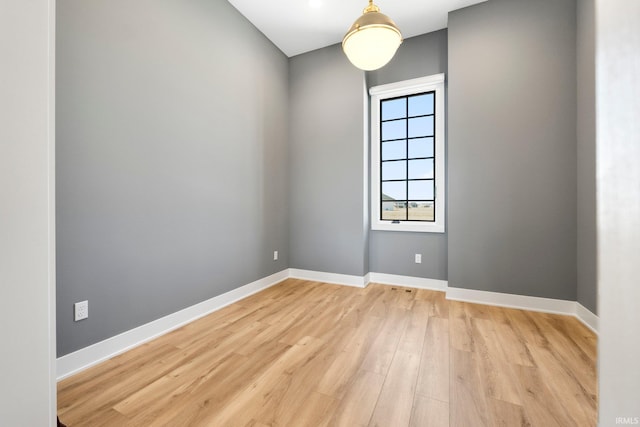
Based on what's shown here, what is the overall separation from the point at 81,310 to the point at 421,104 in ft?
12.5

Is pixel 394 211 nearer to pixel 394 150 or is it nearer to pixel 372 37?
pixel 394 150

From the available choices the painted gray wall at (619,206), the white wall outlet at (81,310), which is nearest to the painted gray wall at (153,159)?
the white wall outlet at (81,310)

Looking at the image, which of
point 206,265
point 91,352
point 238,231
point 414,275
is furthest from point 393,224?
point 91,352

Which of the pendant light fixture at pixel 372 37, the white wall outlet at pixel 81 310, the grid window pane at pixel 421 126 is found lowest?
the white wall outlet at pixel 81 310

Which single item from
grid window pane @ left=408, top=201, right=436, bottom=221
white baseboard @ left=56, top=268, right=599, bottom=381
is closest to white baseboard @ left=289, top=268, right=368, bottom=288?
white baseboard @ left=56, top=268, right=599, bottom=381

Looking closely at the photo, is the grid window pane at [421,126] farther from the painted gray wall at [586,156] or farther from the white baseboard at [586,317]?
the white baseboard at [586,317]

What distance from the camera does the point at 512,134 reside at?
A: 2.69 meters

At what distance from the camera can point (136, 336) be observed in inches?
76.7

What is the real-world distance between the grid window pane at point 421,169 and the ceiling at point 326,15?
154 cm

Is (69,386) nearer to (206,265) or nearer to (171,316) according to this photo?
(171,316)

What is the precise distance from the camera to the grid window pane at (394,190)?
3512mm

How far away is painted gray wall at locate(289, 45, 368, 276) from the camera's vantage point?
340 cm

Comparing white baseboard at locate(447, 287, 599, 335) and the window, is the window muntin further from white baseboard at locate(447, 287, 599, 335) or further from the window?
white baseboard at locate(447, 287, 599, 335)

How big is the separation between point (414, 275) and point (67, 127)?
344 centimetres
